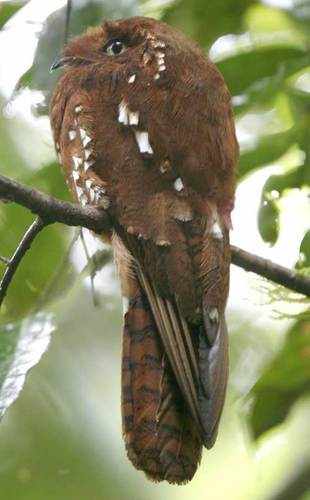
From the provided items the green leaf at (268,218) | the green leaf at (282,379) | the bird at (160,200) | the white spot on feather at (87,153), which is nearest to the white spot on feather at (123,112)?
the bird at (160,200)

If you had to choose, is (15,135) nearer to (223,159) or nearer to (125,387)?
(223,159)

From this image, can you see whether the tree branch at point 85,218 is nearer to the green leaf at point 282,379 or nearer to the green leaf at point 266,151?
the green leaf at point 282,379

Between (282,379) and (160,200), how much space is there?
576 millimetres

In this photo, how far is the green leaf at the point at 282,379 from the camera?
3.41m

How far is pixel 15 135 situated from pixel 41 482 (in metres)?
1.20

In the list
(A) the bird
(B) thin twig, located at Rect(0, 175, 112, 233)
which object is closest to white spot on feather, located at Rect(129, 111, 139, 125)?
(A) the bird

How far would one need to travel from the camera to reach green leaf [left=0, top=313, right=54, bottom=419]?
2.95 m

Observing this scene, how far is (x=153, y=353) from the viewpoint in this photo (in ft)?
10.2

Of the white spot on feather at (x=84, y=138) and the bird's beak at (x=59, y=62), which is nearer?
the white spot on feather at (x=84, y=138)

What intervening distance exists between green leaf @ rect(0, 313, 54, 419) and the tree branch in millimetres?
253

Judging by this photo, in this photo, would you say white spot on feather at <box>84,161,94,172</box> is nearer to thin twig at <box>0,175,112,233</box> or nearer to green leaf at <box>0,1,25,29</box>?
thin twig at <box>0,175,112,233</box>

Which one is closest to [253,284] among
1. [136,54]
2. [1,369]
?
[136,54]

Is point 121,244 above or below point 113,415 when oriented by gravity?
above

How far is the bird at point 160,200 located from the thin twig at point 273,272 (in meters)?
0.13
